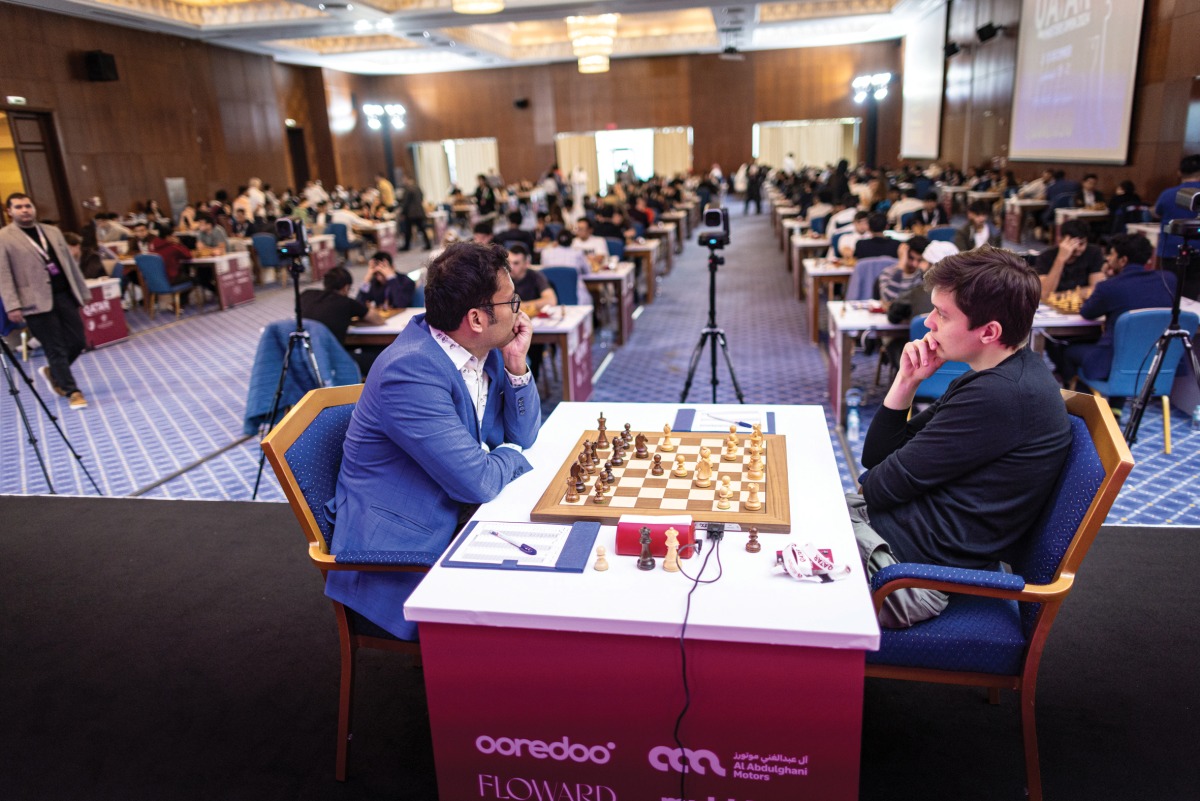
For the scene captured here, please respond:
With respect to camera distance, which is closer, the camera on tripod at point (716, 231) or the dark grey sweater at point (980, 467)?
the dark grey sweater at point (980, 467)

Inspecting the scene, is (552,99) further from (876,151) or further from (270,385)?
(270,385)

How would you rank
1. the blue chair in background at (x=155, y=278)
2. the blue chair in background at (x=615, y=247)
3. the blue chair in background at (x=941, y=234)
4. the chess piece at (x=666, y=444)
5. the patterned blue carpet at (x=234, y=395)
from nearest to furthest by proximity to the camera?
the chess piece at (x=666, y=444) < the patterned blue carpet at (x=234, y=395) < the blue chair in background at (x=941, y=234) < the blue chair in background at (x=615, y=247) < the blue chair in background at (x=155, y=278)

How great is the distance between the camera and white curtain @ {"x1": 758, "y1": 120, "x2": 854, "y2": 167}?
22.6 metres

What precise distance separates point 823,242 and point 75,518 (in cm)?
684

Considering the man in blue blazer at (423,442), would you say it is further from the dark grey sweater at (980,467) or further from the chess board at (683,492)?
the dark grey sweater at (980,467)

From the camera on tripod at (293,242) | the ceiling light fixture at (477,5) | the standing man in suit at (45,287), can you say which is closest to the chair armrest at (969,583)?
the camera on tripod at (293,242)

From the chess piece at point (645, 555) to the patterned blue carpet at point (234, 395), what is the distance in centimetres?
252

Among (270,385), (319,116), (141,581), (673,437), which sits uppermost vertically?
(319,116)

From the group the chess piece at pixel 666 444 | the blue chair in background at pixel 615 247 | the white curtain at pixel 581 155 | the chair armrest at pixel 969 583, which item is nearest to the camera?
the chair armrest at pixel 969 583

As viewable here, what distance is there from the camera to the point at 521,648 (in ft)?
5.13

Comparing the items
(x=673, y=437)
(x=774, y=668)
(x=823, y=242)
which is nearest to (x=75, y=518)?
(x=673, y=437)

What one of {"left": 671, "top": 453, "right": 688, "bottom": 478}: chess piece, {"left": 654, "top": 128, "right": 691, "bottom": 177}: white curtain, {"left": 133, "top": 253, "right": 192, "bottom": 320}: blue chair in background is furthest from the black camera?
{"left": 654, "top": 128, "right": 691, "bottom": 177}: white curtain

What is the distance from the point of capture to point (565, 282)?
233 inches

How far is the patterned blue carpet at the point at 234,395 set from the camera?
4181 mm
